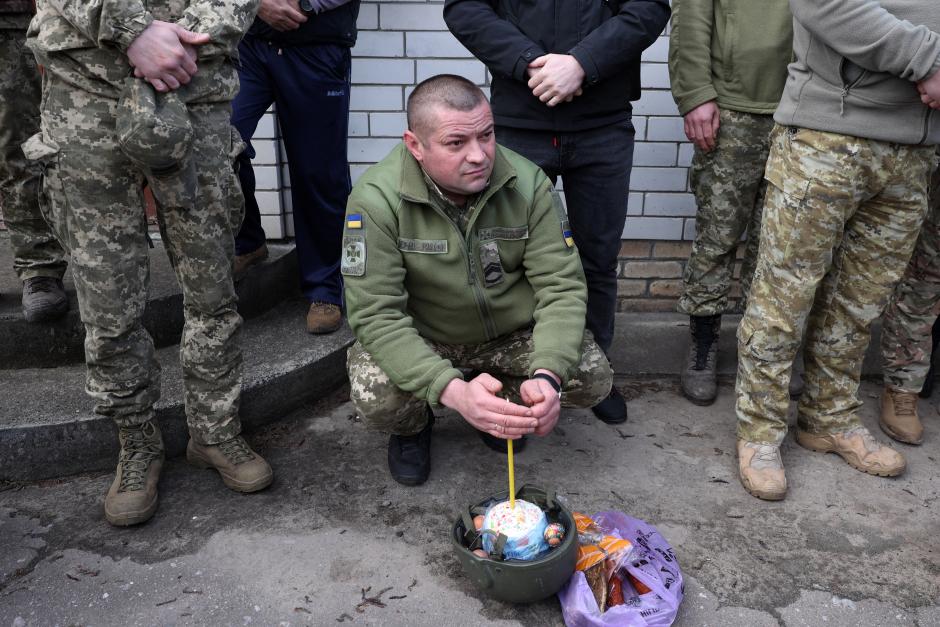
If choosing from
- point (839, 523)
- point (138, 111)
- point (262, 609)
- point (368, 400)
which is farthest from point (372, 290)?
point (839, 523)

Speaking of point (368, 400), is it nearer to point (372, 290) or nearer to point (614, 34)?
point (372, 290)

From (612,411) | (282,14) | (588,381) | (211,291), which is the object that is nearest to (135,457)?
(211,291)

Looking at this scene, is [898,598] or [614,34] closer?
[898,598]

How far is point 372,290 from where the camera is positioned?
2482 mm

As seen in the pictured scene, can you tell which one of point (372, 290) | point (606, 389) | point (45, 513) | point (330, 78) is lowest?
point (45, 513)

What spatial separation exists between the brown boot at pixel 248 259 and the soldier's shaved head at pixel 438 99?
57.6 inches

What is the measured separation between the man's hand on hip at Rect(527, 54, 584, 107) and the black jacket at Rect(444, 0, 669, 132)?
1.2 inches

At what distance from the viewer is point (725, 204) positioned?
10.7ft

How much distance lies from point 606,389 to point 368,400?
841mm

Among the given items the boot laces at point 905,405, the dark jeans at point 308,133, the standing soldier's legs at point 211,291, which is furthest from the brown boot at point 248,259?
the boot laces at point 905,405

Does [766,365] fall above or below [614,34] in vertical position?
below

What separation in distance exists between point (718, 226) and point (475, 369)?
120cm

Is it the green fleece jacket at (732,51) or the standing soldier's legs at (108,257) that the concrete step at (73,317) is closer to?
the standing soldier's legs at (108,257)

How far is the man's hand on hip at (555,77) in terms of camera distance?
9.07 ft
